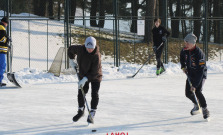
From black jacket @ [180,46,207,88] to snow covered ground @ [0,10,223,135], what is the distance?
63 centimetres

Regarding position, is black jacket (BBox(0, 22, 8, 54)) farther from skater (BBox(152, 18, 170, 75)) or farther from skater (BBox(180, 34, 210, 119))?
skater (BBox(180, 34, 210, 119))

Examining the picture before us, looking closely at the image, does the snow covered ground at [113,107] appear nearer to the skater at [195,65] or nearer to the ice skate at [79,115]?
the ice skate at [79,115]

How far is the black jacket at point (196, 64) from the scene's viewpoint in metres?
5.93

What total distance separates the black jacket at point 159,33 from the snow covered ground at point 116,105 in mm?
1140

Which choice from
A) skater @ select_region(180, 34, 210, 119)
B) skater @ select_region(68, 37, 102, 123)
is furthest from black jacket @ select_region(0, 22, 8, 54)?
skater @ select_region(180, 34, 210, 119)

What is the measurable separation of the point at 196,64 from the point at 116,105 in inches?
79.4

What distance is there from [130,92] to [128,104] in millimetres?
1661

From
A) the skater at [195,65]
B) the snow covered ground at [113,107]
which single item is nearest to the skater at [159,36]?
the snow covered ground at [113,107]

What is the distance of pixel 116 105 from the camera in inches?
292

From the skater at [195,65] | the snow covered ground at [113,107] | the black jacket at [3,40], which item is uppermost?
the black jacket at [3,40]

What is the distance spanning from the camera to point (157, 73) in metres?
12.3

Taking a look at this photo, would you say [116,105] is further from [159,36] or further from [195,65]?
[159,36]

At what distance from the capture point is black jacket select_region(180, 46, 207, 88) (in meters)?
5.93

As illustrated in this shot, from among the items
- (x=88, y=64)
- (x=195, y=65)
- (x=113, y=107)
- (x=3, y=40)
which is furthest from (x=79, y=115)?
(x=3, y=40)
